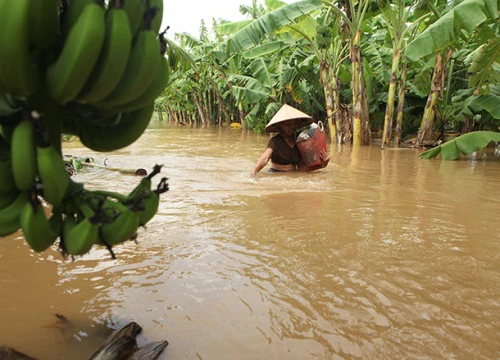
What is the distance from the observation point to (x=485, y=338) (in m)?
2.11

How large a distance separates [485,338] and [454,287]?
60 centimetres

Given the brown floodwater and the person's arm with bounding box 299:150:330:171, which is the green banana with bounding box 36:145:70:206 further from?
the person's arm with bounding box 299:150:330:171

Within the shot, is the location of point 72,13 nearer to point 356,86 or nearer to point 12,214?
point 12,214

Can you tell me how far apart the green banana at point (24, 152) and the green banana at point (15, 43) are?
0.14 meters

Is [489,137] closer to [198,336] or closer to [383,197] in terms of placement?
[383,197]

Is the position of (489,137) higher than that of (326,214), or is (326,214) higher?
(489,137)

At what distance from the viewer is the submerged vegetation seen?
28.3 feet

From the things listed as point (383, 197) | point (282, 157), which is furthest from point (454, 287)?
point (282, 157)

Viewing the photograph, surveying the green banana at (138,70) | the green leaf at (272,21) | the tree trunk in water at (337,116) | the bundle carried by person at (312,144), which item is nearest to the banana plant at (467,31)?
the bundle carried by person at (312,144)

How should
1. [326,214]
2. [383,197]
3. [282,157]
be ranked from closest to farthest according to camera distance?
[326,214] < [383,197] < [282,157]

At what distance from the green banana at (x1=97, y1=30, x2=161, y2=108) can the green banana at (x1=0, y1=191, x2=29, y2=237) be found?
1.53ft

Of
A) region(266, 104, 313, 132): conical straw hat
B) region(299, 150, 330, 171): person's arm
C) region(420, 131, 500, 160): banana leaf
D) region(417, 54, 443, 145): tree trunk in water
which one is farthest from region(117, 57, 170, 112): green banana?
region(417, 54, 443, 145): tree trunk in water

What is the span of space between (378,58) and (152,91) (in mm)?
14800

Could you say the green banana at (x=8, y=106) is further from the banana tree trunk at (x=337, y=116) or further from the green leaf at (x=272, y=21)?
the banana tree trunk at (x=337, y=116)
